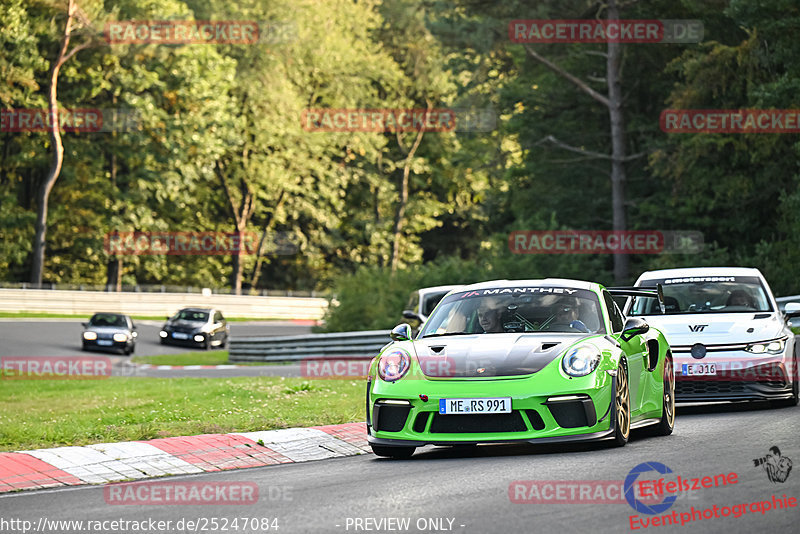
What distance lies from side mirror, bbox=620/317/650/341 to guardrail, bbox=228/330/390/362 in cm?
1681

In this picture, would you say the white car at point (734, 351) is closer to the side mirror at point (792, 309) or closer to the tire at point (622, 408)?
the side mirror at point (792, 309)

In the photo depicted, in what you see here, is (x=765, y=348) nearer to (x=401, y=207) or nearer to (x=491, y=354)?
(x=491, y=354)

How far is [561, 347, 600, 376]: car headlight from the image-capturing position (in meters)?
9.83

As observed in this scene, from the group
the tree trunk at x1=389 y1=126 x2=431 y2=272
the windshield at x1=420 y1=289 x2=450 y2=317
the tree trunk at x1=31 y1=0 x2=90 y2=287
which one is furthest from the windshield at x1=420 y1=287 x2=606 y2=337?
the tree trunk at x1=389 y1=126 x2=431 y2=272

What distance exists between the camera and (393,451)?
10328 mm

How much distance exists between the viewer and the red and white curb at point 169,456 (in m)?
9.69

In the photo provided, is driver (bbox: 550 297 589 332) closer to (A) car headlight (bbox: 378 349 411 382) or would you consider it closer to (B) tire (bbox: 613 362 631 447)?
(B) tire (bbox: 613 362 631 447)

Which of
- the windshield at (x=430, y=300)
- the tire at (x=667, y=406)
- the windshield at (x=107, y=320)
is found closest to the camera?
the tire at (x=667, y=406)

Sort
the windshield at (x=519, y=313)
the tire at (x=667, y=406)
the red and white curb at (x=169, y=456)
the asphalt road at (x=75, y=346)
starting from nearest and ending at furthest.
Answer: the red and white curb at (x=169, y=456) → the windshield at (x=519, y=313) → the tire at (x=667, y=406) → the asphalt road at (x=75, y=346)

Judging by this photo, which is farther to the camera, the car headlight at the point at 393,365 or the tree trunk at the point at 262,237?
the tree trunk at the point at 262,237

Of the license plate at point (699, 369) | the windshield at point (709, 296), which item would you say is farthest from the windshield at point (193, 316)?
the license plate at point (699, 369)

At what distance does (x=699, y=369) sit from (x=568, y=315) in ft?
12.2

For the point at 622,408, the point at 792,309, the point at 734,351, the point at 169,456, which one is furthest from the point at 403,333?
the point at 792,309

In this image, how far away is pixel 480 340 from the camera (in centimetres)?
1038
